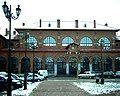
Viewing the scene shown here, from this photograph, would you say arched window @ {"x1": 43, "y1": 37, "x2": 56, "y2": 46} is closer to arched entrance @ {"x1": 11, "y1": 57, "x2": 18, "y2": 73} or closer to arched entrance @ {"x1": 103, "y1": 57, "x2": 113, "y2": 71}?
arched entrance @ {"x1": 11, "y1": 57, "x2": 18, "y2": 73}

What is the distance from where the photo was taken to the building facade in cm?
6906

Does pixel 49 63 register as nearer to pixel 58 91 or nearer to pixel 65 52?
pixel 65 52

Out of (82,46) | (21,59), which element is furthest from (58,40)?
(21,59)

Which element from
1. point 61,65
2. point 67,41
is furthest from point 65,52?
point 67,41

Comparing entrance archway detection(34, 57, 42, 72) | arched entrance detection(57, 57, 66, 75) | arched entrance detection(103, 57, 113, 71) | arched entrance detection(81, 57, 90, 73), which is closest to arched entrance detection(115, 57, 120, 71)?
arched entrance detection(103, 57, 113, 71)

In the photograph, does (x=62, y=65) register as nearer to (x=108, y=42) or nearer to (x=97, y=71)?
(x=97, y=71)

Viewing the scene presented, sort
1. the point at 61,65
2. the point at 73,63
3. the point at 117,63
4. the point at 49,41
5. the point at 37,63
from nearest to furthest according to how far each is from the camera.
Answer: the point at 37,63, the point at 61,65, the point at 73,63, the point at 117,63, the point at 49,41

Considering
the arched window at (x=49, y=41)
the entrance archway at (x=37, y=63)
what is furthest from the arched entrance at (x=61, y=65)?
the arched window at (x=49, y=41)

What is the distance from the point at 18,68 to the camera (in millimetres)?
68125

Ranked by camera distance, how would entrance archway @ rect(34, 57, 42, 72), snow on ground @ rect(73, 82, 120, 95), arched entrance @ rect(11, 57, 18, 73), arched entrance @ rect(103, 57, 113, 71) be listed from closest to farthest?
snow on ground @ rect(73, 82, 120, 95), arched entrance @ rect(11, 57, 18, 73), entrance archway @ rect(34, 57, 42, 72), arched entrance @ rect(103, 57, 113, 71)

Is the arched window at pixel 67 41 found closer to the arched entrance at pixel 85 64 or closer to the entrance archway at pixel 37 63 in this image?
the arched entrance at pixel 85 64

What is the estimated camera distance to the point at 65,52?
70.1 metres

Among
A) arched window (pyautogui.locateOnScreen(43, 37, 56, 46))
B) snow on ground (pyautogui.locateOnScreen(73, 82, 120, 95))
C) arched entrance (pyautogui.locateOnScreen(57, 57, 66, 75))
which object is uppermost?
arched window (pyautogui.locateOnScreen(43, 37, 56, 46))

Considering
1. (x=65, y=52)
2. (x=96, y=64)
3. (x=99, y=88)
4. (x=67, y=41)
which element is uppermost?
(x=67, y=41)
